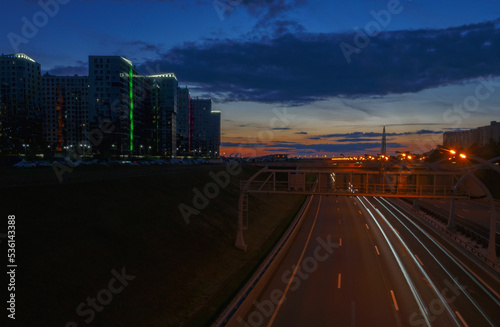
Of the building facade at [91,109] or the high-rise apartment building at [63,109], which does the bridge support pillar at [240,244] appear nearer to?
the building facade at [91,109]

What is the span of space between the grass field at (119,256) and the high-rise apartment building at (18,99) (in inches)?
6084

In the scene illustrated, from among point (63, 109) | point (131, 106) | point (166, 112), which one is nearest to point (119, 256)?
point (131, 106)

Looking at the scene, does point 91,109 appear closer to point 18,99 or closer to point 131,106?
point 131,106

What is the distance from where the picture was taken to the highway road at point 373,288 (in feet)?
55.8

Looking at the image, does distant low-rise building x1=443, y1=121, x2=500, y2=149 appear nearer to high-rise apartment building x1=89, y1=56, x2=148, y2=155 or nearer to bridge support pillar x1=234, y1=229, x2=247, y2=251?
high-rise apartment building x1=89, y1=56, x2=148, y2=155

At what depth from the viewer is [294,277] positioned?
76.8 ft

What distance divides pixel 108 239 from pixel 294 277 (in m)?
12.8

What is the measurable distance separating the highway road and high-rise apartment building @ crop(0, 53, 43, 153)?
166 meters

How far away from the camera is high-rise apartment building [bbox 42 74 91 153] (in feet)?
569

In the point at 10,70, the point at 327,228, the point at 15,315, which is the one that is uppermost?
the point at 10,70

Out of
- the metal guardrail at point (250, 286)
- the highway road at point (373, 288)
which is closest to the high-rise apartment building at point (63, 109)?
the metal guardrail at point (250, 286)

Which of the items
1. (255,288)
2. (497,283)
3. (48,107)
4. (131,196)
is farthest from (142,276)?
(48,107)

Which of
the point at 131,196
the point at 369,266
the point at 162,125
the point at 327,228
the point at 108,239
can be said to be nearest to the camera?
the point at 108,239

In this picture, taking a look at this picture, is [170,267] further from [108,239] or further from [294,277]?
[294,277]
